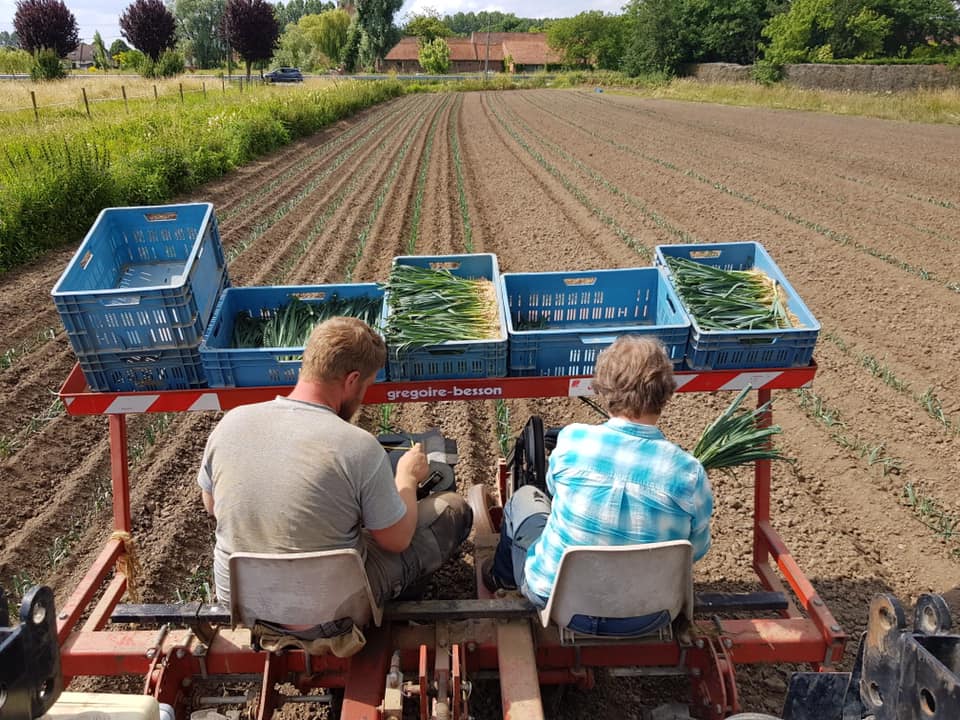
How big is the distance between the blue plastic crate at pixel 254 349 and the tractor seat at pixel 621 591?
1.47 meters

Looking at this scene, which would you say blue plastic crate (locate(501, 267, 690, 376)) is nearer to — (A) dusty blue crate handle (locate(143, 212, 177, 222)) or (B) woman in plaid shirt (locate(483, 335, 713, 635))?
(B) woman in plaid shirt (locate(483, 335, 713, 635))

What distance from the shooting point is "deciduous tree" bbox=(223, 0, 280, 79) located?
121ft

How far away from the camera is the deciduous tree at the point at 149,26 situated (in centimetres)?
3338

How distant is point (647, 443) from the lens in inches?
89.0

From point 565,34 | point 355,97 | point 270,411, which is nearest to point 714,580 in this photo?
point 270,411

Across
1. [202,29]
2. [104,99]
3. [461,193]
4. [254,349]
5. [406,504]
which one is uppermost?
[202,29]

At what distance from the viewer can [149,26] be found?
3394cm

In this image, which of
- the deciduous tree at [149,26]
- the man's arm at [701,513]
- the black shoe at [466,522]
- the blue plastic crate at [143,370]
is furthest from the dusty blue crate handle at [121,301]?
the deciduous tree at [149,26]

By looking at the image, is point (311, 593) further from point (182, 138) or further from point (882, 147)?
point (882, 147)

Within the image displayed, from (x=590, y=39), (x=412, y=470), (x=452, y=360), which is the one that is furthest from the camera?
(x=590, y=39)

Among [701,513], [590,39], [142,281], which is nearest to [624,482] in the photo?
[701,513]

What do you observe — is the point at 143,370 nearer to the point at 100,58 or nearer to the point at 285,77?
the point at 285,77

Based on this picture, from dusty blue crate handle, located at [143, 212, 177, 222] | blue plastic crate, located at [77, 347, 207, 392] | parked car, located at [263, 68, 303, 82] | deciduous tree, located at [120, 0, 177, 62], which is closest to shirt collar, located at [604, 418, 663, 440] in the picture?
blue plastic crate, located at [77, 347, 207, 392]

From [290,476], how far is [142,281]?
243cm
